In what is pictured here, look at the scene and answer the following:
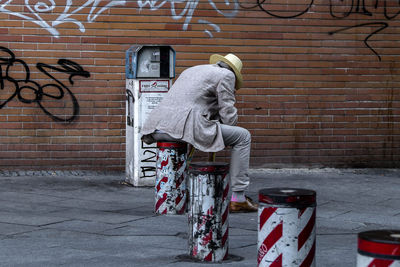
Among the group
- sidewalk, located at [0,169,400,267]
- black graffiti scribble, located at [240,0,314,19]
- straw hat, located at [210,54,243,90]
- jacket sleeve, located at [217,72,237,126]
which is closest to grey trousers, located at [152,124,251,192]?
jacket sleeve, located at [217,72,237,126]

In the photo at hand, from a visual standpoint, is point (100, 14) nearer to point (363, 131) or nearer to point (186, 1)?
point (186, 1)

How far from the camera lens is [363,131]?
11.0 meters

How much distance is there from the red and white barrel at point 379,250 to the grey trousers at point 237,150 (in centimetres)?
407

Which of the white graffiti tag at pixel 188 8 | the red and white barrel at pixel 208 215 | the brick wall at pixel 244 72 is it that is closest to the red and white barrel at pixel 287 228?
the red and white barrel at pixel 208 215

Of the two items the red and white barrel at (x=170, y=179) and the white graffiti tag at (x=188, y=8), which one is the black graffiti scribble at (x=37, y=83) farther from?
the red and white barrel at (x=170, y=179)

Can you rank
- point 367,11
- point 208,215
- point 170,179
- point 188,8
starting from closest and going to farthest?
point 208,215, point 170,179, point 188,8, point 367,11

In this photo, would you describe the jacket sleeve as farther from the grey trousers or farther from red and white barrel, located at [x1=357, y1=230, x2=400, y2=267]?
red and white barrel, located at [x1=357, y1=230, x2=400, y2=267]

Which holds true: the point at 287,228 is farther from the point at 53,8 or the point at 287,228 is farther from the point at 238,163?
the point at 53,8

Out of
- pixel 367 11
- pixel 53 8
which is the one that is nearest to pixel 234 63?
pixel 53 8

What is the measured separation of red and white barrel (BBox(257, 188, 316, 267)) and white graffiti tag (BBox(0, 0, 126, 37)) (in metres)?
5.90

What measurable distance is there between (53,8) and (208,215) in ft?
17.2

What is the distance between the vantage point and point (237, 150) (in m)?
7.66

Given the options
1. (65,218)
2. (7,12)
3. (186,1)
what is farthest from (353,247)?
(7,12)

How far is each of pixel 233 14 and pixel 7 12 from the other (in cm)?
295
